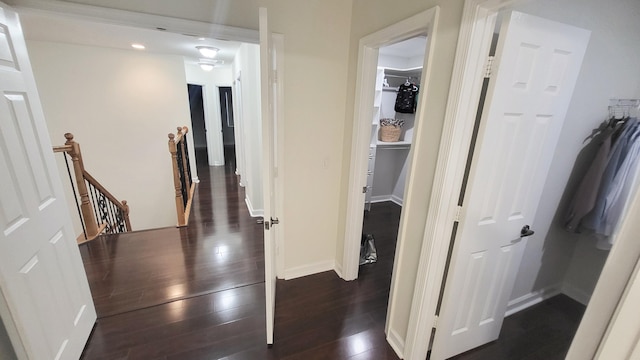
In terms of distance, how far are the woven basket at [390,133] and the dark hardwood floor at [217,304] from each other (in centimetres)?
165

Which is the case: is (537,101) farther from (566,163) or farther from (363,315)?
(363,315)

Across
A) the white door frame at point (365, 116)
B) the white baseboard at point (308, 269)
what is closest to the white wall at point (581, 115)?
the white door frame at point (365, 116)

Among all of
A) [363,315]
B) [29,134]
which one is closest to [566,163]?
[363,315]

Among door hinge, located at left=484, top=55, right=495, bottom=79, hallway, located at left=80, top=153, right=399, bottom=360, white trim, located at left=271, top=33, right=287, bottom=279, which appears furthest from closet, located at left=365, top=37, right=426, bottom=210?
door hinge, located at left=484, top=55, right=495, bottom=79

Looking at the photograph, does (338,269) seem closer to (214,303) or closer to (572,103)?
(214,303)

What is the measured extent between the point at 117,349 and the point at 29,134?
146 cm

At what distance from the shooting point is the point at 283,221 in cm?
227

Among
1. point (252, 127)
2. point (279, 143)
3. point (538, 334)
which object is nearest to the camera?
point (538, 334)

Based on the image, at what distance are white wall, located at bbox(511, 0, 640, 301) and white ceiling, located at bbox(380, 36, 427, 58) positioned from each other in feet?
5.80

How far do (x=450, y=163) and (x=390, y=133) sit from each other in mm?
2864

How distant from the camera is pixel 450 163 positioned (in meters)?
→ 1.27

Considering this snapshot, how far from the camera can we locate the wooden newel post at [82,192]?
8.72ft

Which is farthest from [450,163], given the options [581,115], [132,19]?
[132,19]

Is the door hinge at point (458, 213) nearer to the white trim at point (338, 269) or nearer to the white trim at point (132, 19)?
the white trim at point (338, 269)
